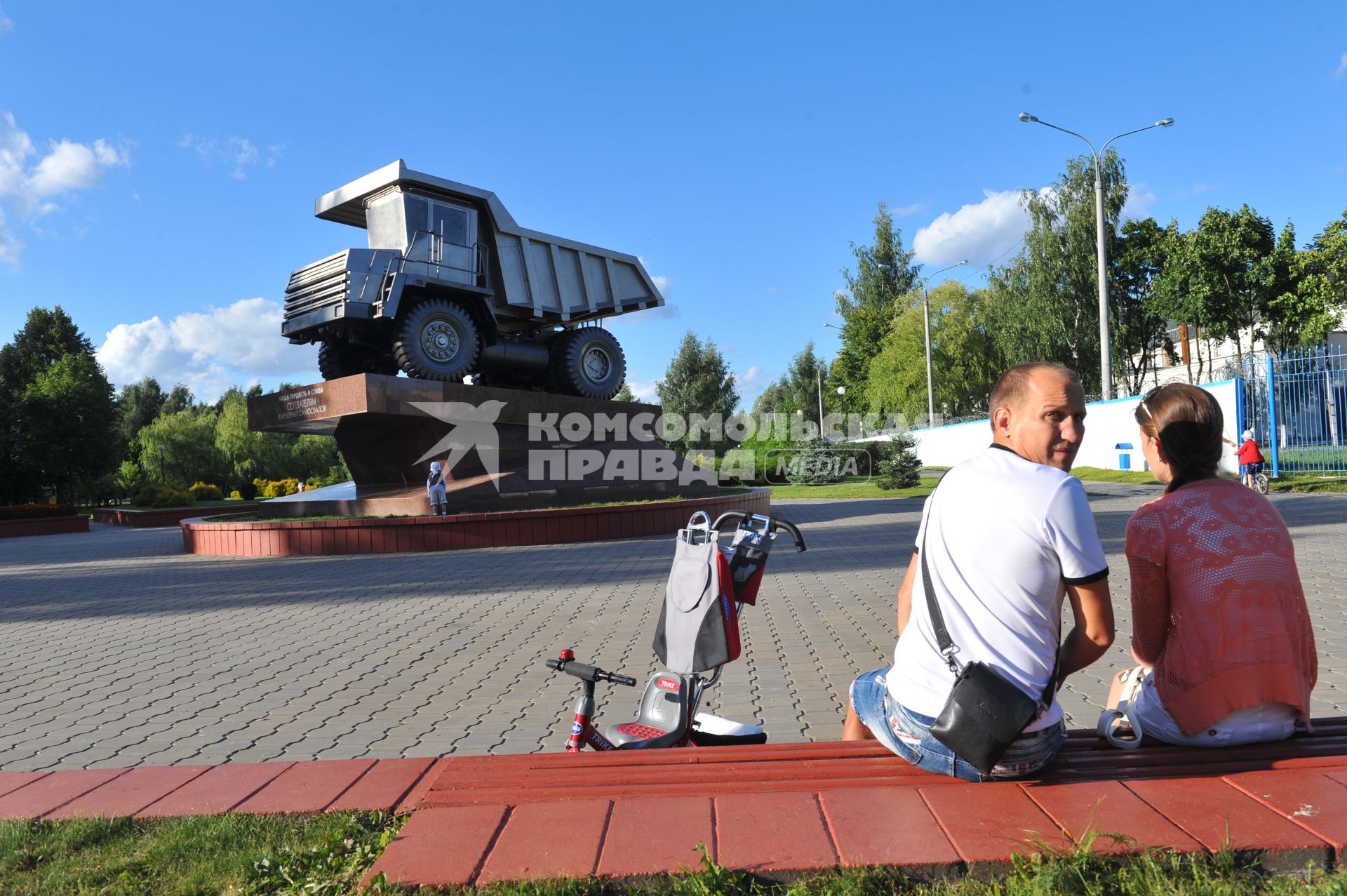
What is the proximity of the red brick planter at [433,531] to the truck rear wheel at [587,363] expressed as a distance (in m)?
4.08

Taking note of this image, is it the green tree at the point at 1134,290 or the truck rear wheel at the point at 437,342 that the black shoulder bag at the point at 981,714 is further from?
the green tree at the point at 1134,290

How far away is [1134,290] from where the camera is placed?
151 feet

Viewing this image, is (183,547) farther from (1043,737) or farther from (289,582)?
(1043,737)

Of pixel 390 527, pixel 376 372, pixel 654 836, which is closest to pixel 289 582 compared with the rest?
pixel 390 527

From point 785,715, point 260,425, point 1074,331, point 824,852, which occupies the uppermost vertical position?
point 1074,331

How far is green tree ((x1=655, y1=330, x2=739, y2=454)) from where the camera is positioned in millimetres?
48469

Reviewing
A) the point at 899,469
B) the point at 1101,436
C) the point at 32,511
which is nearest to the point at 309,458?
the point at 32,511

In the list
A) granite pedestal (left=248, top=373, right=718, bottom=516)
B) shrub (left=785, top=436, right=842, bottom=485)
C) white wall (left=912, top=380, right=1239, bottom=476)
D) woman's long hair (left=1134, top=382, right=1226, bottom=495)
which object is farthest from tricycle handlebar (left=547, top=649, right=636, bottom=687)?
shrub (left=785, top=436, right=842, bottom=485)

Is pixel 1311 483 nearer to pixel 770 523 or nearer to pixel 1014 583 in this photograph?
pixel 770 523

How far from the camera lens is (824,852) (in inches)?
80.4

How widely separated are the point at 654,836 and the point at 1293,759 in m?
1.75

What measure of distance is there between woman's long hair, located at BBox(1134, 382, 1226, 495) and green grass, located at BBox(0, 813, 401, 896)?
8.47 feet

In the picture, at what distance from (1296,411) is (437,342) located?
776 inches

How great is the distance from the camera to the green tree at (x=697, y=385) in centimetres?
4847
